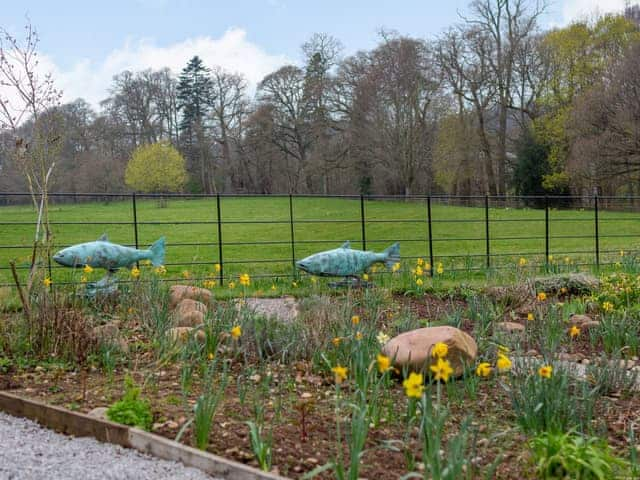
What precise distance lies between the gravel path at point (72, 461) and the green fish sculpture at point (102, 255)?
12.5ft

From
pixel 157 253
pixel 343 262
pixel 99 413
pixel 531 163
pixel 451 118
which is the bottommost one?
pixel 99 413

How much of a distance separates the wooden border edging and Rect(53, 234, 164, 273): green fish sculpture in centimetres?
333

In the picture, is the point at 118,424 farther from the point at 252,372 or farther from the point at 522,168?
the point at 522,168

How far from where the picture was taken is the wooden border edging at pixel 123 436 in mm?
2963

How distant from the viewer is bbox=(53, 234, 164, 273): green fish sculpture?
7.34 metres

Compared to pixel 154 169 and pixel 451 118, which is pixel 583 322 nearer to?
pixel 451 118

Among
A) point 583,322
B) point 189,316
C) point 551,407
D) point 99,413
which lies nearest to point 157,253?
point 189,316

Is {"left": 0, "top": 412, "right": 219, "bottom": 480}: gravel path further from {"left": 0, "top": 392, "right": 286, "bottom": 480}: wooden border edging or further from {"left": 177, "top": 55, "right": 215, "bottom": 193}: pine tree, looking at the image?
{"left": 177, "top": 55, "right": 215, "bottom": 193}: pine tree

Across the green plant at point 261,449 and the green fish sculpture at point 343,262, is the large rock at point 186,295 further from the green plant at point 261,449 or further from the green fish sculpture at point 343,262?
the green plant at point 261,449

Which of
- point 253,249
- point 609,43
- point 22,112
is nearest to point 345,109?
point 609,43

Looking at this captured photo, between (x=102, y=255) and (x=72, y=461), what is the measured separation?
4651 mm

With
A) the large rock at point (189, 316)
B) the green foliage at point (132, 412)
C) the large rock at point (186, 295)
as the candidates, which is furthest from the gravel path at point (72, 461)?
the large rock at point (186, 295)

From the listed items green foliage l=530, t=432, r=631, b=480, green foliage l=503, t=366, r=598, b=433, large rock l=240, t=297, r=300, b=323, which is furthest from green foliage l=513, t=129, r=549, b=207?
green foliage l=530, t=432, r=631, b=480

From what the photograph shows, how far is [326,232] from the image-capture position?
22156 mm
